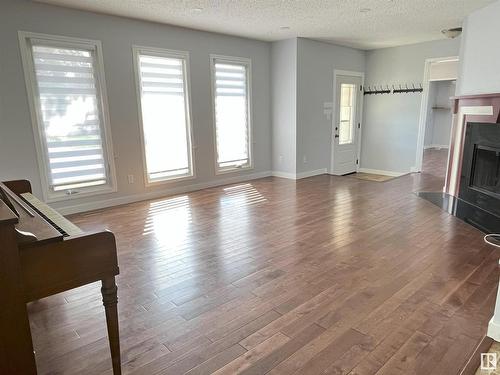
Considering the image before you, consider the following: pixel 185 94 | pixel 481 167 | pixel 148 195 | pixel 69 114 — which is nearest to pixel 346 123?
pixel 481 167

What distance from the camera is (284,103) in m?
6.52

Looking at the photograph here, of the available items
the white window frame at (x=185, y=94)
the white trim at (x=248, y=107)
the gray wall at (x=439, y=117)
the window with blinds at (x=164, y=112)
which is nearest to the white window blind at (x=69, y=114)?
the white window frame at (x=185, y=94)

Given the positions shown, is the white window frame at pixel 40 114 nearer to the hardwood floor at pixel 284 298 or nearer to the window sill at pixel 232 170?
the hardwood floor at pixel 284 298

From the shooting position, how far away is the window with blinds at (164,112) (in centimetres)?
500

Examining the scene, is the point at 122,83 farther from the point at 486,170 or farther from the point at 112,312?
the point at 486,170

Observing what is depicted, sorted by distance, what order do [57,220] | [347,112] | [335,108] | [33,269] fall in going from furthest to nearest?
[347,112] < [335,108] < [57,220] < [33,269]

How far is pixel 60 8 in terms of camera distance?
13.5 ft

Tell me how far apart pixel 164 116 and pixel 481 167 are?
14.9ft

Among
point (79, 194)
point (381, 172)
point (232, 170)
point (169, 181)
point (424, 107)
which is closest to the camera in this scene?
point (79, 194)

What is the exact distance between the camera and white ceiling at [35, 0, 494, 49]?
13.4 feet

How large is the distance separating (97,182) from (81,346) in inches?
126

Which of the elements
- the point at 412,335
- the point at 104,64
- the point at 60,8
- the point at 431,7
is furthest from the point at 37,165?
the point at 431,7

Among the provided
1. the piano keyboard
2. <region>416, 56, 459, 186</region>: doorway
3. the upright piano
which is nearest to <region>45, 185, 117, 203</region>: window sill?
the piano keyboard

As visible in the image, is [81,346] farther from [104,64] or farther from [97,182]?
[104,64]
